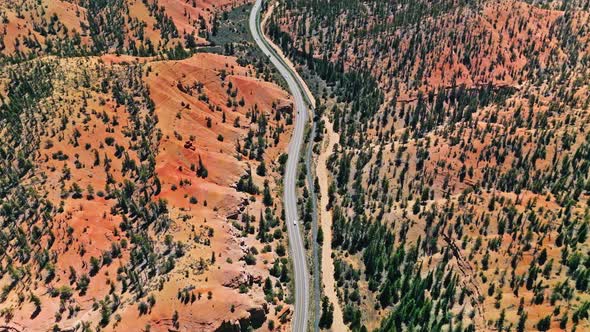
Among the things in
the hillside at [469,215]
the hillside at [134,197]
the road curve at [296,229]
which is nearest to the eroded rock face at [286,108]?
the road curve at [296,229]

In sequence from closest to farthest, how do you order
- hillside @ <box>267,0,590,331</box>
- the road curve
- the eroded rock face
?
hillside @ <box>267,0,590,331</box> → the road curve → the eroded rock face

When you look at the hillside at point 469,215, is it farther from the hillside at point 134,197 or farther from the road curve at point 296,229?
the hillside at point 134,197

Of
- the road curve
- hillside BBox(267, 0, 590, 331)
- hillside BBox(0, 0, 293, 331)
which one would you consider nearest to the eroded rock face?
the road curve

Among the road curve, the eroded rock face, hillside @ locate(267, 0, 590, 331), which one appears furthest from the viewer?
the eroded rock face

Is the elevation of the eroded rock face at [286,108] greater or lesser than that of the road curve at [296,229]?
greater

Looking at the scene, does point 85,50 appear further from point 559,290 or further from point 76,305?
point 559,290

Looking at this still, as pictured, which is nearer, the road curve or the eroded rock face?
the road curve

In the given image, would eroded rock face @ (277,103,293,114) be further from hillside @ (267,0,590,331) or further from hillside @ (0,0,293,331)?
hillside @ (267,0,590,331)

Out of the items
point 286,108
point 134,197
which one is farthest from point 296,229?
point 286,108
